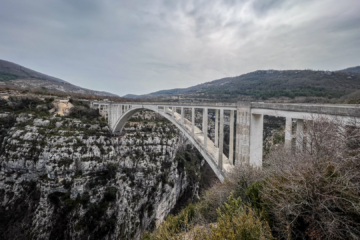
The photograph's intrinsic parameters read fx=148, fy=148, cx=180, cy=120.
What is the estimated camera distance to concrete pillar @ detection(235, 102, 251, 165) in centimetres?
823

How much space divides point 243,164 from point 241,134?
1652 mm

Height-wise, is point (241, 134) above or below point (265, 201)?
above

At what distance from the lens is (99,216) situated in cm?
1772

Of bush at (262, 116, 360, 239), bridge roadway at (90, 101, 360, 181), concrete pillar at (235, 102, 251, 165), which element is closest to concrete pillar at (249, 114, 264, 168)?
bridge roadway at (90, 101, 360, 181)

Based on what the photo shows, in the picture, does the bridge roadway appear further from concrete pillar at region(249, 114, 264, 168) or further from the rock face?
the rock face

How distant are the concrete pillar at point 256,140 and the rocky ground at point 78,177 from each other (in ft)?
60.8

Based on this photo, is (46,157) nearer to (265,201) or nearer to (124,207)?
(124,207)

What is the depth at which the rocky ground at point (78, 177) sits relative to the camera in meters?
16.4

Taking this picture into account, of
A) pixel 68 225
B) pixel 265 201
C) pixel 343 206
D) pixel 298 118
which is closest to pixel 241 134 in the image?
pixel 298 118

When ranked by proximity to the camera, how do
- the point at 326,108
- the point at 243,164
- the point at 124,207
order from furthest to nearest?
the point at 124,207 → the point at 243,164 → the point at 326,108

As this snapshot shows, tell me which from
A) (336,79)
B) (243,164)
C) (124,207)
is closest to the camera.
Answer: (243,164)

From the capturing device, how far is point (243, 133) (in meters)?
8.41

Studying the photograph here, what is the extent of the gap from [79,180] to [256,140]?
814 inches

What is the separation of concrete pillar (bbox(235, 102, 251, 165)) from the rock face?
18176 mm
